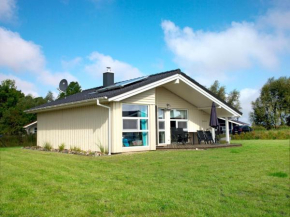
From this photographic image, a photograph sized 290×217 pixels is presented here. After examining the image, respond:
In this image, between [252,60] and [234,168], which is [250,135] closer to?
[252,60]

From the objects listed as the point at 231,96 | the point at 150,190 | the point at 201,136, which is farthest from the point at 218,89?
the point at 150,190

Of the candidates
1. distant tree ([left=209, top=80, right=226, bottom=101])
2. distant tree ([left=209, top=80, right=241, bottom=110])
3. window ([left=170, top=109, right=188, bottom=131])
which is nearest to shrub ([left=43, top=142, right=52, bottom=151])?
window ([left=170, top=109, right=188, bottom=131])

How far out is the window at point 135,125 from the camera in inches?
484

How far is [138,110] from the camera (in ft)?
42.0

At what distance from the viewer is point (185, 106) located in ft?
55.6

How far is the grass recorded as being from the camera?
4.09 m

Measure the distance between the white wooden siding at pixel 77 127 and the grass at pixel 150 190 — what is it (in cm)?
445

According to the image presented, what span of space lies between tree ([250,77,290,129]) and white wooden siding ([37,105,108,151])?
112 feet

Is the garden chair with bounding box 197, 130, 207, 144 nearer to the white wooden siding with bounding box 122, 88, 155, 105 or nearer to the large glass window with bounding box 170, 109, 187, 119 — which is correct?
the large glass window with bounding box 170, 109, 187, 119

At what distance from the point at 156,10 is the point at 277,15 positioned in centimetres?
636

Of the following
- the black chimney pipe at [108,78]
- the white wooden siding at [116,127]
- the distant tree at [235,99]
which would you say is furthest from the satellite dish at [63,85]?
the distant tree at [235,99]

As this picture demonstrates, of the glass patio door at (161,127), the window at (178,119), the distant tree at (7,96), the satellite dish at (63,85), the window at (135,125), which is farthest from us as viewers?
the distant tree at (7,96)

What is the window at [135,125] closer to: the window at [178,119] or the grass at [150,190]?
the window at [178,119]

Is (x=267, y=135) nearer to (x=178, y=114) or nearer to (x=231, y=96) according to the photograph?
(x=178, y=114)
